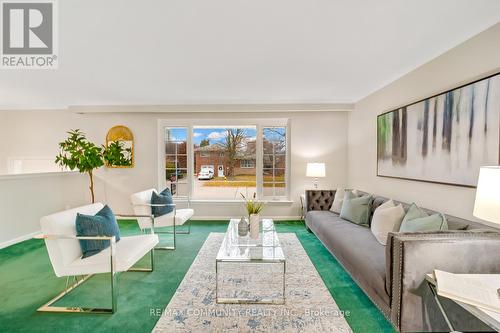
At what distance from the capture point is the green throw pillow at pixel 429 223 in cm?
211

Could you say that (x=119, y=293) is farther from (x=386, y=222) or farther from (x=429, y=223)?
(x=429, y=223)

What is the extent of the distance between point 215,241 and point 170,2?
3.27m

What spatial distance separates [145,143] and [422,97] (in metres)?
5.04

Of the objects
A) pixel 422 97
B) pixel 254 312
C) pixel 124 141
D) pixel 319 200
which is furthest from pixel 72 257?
pixel 422 97

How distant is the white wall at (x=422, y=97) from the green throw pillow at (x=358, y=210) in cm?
45

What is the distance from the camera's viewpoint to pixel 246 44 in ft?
8.13

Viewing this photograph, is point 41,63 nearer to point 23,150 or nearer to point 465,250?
point 23,150

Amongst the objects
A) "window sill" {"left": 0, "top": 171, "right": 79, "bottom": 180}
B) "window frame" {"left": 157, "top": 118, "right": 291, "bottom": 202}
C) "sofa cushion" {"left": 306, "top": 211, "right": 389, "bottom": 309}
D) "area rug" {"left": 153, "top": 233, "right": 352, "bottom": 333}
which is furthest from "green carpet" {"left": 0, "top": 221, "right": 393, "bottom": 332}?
"window frame" {"left": 157, "top": 118, "right": 291, "bottom": 202}

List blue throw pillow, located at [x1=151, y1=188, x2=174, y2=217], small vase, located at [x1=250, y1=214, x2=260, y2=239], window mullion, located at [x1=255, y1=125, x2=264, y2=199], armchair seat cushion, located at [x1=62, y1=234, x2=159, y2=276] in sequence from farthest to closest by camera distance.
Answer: window mullion, located at [x1=255, y1=125, x2=264, y2=199]
blue throw pillow, located at [x1=151, y1=188, x2=174, y2=217]
small vase, located at [x1=250, y1=214, x2=260, y2=239]
armchair seat cushion, located at [x1=62, y1=234, x2=159, y2=276]

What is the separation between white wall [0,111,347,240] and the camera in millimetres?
5176

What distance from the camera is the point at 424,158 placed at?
9.29ft

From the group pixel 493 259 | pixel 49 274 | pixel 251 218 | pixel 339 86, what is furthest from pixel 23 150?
pixel 493 259

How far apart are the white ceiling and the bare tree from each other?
1.37 meters

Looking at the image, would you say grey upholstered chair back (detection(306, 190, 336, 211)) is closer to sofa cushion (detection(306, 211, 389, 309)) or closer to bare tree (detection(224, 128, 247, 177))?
sofa cushion (detection(306, 211, 389, 309))
